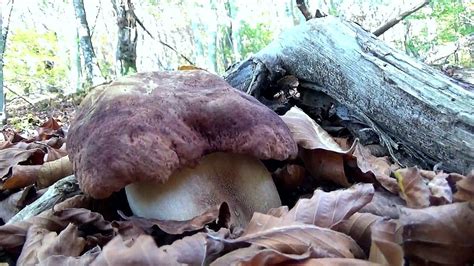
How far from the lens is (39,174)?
2.30 m

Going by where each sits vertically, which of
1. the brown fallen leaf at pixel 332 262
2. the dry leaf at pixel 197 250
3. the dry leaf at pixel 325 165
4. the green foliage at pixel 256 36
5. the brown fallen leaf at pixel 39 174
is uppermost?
the brown fallen leaf at pixel 332 262

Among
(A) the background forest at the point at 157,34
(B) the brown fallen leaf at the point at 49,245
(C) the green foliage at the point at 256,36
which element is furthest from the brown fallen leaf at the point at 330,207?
(C) the green foliage at the point at 256,36

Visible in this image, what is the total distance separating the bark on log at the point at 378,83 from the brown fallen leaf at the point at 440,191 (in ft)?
1.55

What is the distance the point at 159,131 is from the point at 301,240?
65 centimetres

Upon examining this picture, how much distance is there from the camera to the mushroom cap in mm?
1543

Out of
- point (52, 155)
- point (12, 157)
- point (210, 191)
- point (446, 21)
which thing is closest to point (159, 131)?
point (210, 191)

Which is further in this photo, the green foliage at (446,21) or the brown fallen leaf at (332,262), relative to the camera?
the green foliage at (446,21)

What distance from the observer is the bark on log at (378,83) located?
1979 mm

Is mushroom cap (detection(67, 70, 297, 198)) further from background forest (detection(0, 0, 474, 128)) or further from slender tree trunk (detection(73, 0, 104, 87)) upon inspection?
slender tree trunk (detection(73, 0, 104, 87))

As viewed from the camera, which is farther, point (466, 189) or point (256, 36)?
point (256, 36)

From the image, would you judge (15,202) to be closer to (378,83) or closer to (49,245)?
(49,245)

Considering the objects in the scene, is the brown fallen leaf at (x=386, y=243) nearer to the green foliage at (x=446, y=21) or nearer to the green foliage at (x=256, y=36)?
the green foliage at (x=446, y=21)

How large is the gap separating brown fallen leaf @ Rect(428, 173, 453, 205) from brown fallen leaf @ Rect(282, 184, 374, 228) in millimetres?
187

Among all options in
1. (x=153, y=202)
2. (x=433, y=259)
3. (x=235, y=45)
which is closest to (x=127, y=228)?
(x=153, y=202)
